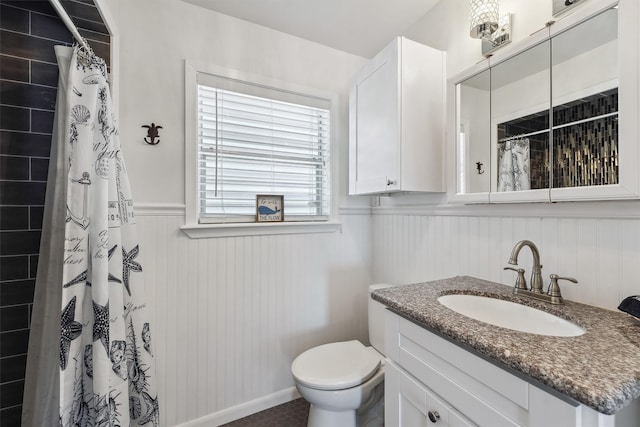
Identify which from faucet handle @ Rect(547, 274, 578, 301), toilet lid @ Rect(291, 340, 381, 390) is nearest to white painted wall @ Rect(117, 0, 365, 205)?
toilet lid @ Rect(291, 340, 381, 390)

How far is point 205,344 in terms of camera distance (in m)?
1.59

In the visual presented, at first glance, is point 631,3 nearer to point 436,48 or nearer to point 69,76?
point 436,48

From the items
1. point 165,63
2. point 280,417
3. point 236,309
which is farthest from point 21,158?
point 280,417

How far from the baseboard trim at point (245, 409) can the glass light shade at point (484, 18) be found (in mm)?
2255

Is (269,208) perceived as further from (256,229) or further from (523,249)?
(523,249)

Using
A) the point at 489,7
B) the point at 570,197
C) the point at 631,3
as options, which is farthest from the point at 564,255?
the point at 489,7

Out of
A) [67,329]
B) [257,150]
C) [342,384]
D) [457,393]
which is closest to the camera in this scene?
[457,393]

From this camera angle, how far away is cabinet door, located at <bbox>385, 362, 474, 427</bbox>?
0.83 metres

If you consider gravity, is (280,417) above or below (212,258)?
below

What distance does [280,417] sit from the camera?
1.66m

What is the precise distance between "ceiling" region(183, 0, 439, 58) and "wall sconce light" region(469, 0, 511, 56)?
17.5 inches

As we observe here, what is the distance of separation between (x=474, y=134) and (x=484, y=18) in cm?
50

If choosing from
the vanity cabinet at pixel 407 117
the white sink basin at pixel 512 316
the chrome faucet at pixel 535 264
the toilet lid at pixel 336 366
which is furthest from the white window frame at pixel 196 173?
the chrome faucet at pixel 535 264

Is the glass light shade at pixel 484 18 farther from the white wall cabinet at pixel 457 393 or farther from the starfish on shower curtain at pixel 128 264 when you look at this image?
the starfish on shower curtain at pixel 128 264
